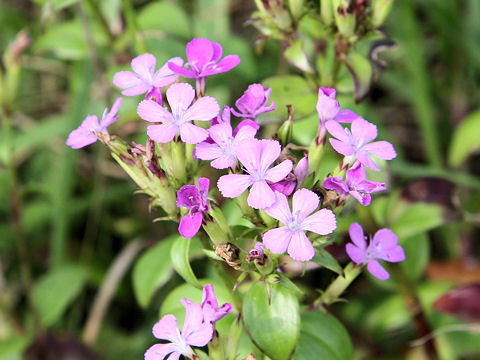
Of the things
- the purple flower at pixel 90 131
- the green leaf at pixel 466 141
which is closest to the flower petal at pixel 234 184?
the purple flower at pixel 90 131

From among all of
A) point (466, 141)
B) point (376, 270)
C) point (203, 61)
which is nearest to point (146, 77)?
point (203, 61)

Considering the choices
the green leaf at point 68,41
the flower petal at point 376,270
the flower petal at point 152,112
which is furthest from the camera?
the green leaf at point 68,41

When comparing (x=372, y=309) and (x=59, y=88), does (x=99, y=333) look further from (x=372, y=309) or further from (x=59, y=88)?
(x=59, y=88)

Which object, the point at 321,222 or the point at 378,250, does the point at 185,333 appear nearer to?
the point at 321,222

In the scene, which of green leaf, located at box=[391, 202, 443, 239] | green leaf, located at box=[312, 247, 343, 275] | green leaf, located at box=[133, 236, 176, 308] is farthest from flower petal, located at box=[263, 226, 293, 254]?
green leaf, located at box=[391, 202, 443, 239]

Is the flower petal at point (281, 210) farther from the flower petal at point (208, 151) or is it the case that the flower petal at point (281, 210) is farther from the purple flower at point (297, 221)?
the flower petal at point (208, 151)

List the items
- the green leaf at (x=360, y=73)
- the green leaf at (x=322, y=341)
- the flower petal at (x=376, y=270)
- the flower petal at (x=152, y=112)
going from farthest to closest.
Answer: the green leaf at (x=360, y=73)
the green leaf at (x=322, y=341)
the flower petal at (x=376, y=270)
the flower petal at (x=152, y=112)
